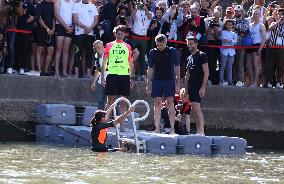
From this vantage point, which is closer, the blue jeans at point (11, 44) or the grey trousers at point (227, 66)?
the blue jeans at point (11, 44)

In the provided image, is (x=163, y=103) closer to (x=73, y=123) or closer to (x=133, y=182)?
(x=73, y=123)

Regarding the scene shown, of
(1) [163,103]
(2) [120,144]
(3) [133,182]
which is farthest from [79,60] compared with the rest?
(3) [133,182]

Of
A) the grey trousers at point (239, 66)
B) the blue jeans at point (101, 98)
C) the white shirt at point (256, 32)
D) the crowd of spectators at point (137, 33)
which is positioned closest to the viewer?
the blue jeans at point (101, 98)

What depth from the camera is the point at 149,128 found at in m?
20.2

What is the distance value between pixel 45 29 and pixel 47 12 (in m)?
0.37

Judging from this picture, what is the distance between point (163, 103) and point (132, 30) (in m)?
2.54

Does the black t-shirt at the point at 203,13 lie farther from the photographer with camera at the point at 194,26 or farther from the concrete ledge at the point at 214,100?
the concrete ledge at the point at 214,100

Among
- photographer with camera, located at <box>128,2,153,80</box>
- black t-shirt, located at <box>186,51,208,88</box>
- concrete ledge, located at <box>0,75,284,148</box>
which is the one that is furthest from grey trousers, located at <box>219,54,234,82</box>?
black t-shirt, located at <box>186,51,208,88</box>

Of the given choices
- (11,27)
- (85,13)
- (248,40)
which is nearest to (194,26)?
(248,40)

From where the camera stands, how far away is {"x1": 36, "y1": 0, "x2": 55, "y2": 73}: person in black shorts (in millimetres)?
19484

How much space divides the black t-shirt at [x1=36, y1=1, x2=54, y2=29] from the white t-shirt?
0.57 metres

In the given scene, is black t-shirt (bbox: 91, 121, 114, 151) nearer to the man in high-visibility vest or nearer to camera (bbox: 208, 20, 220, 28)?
the man in high-visibility vest

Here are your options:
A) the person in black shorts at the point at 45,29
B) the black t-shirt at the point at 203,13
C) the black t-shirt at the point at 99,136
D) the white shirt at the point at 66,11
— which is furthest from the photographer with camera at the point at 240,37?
the black t-shirt at the point at 99,136

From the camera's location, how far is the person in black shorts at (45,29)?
63.9 ft
